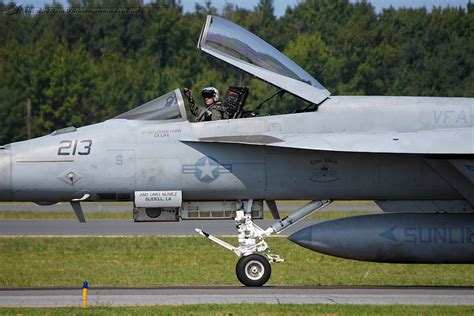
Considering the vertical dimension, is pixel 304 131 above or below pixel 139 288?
above

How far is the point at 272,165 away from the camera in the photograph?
602 inches

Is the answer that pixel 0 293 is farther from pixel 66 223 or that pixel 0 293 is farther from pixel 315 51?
pixel 315 51

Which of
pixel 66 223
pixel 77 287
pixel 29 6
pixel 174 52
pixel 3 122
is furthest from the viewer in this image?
pixel 174 52

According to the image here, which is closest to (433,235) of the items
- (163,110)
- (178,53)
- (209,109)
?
(209,109)

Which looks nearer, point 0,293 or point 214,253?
point 0,293

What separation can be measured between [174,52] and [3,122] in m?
10.2

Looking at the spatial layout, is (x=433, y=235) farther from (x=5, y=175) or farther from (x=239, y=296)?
(x=5, y=175)

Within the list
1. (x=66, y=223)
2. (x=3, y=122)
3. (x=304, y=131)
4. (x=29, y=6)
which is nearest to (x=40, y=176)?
(x=304, y=131)

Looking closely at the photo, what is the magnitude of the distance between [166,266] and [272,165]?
551 centimetres

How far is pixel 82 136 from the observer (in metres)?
15.2

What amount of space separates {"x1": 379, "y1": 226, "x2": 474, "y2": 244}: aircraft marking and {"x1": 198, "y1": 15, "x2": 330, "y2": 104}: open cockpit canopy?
2256mm

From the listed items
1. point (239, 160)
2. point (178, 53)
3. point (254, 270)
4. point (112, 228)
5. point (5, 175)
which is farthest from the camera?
point (178, 53)

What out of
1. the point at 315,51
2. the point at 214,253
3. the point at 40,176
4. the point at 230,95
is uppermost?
the point at 315,51

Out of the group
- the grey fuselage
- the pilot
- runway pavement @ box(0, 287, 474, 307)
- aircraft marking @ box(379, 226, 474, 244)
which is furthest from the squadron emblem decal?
aircraft marking @ box(379, 226, 474, 244)
